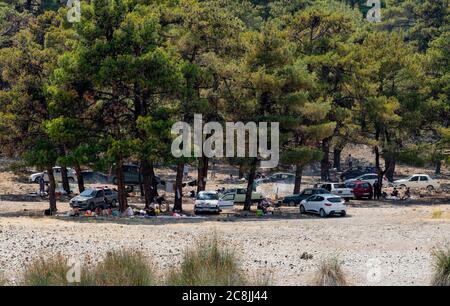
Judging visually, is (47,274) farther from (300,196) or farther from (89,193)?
(300,196)

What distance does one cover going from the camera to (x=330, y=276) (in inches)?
668

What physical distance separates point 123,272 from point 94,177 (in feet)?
133

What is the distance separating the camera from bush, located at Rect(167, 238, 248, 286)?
50.2 ft

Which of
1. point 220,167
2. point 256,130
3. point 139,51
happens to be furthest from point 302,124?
point 220,167

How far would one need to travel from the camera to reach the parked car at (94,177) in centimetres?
5519

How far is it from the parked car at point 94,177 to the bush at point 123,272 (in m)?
39.0

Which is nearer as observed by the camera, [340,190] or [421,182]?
[340,190]

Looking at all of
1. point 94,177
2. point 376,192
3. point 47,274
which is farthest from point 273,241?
point 94,177

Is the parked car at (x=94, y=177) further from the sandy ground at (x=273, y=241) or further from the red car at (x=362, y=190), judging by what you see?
the red car at (x=362, y=190)

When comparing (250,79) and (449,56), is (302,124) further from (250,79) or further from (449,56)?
(449,56)

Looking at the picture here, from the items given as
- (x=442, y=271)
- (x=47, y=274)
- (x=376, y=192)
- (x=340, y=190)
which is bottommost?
(x=376, y=192)
